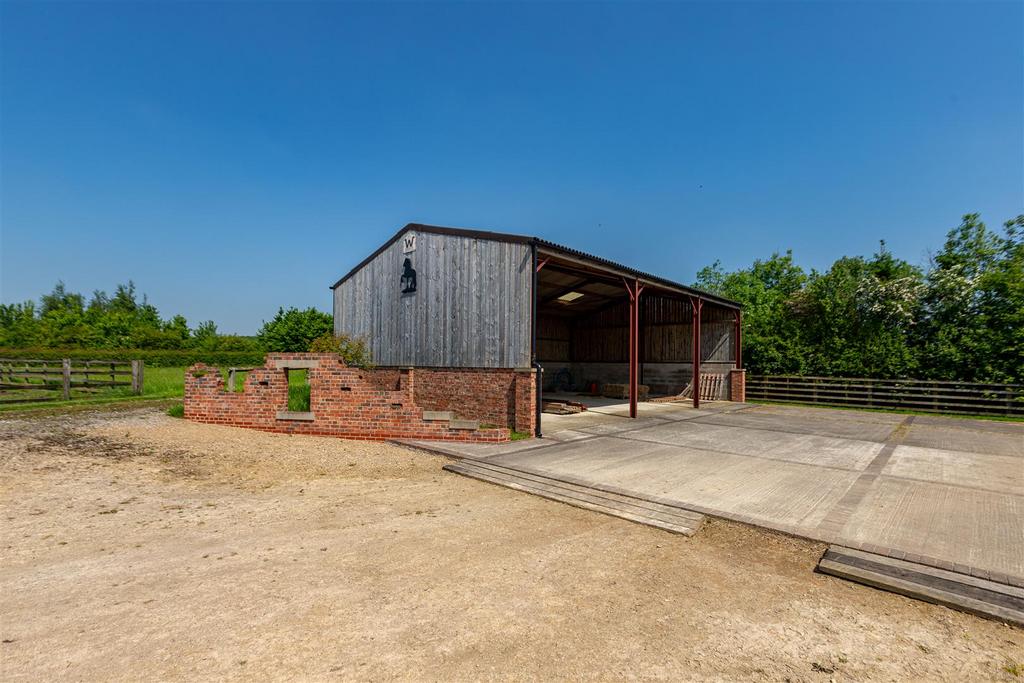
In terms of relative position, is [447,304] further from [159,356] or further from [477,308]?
[159,356]

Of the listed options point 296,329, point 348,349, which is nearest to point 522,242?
point 348,349

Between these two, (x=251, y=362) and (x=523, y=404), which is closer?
(x=523, y=404)

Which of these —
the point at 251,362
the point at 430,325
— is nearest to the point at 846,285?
the point at 430,325

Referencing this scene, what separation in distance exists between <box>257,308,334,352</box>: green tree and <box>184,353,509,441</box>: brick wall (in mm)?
27611

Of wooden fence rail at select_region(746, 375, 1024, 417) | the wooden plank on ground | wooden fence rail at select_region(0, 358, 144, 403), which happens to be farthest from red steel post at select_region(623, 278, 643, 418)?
wooden fence rail at select_region(0, 358, 144, 403)

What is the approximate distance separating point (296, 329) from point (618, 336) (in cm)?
2733

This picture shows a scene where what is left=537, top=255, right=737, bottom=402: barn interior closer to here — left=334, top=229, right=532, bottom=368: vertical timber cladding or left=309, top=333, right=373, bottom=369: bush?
left=334, top=229, right=532, bottom=368: vertical timber cladding

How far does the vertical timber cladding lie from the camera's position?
995 centimetres

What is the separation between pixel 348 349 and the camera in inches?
498

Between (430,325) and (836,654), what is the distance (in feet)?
32.2

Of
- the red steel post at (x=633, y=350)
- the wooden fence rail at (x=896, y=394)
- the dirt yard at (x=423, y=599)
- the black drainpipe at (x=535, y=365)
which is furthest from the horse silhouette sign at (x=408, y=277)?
the wooden fence rail at (x=896, y=394)

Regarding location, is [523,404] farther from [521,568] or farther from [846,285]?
[846,285]

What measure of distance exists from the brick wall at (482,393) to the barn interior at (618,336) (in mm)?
6046

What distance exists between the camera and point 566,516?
475cm
